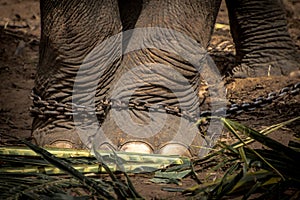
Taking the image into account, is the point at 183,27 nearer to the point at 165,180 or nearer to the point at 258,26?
the point at 165,180

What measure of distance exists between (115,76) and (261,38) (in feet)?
4.45

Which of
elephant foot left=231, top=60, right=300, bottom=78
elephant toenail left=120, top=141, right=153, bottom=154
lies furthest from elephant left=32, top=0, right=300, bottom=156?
elephant foot left=231, top=60, right=300, bottom=78

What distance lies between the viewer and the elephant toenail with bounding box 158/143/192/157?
7.84 ft

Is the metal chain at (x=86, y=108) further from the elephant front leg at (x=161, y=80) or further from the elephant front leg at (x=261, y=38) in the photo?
the elephant front leg at (x=261, y=38)

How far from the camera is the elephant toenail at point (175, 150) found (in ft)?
7.84

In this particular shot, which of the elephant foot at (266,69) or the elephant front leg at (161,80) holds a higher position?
the elephant front leg at (161,80)

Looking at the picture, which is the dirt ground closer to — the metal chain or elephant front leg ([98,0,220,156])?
the metal chain

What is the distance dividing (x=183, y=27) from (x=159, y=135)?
1.20 ft

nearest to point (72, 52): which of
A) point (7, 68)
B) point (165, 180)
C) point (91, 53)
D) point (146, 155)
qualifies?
point (91, 53)

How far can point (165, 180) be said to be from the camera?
2033 millimetres

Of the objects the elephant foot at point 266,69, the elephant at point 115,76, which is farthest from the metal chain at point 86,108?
the elephant foot at point 266,69

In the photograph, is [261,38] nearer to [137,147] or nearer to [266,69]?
[266,69]

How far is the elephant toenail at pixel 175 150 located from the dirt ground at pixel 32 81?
305mm

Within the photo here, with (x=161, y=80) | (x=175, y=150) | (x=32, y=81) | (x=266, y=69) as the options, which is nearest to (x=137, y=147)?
(x=175, y=150)
